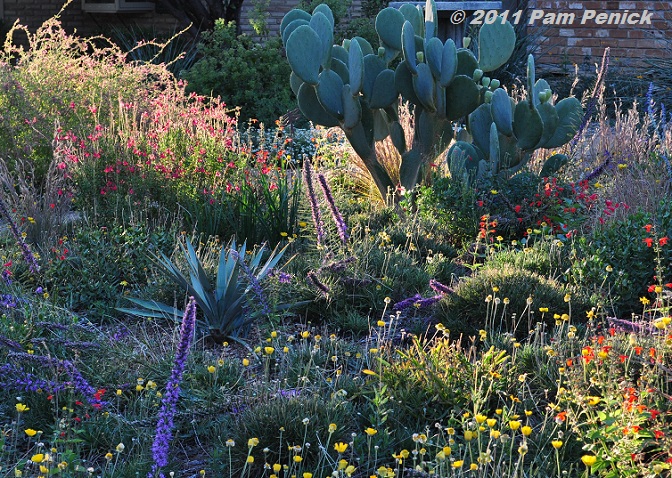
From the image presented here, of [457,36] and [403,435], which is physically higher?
[457,36]

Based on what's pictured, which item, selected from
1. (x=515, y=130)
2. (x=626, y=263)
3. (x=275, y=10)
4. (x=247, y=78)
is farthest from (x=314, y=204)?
(x=275, y=10)

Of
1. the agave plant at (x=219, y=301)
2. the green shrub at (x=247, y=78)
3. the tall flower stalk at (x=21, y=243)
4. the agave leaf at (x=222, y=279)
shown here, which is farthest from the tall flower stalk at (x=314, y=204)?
the green shrub at (x=247, y=78)

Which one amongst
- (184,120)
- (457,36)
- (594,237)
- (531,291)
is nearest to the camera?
(531,291)

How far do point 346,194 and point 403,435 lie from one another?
3671 mm

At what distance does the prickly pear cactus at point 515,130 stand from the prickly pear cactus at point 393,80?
0.18m

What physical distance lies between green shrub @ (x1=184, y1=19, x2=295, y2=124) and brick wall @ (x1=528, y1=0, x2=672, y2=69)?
410 centimetres

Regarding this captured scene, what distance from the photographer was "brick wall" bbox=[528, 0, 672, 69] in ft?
40.4

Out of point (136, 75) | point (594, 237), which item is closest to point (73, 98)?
point (136, 75)

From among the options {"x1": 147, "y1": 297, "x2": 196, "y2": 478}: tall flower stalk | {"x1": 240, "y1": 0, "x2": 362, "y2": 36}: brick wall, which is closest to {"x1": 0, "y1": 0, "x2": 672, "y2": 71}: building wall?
{"x1": 240, "y1": 0, "x2": 362, "y2": 36}: brick wall

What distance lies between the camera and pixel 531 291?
4.58m

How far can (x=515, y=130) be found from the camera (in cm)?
630

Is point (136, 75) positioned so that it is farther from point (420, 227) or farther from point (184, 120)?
point (420, 227)

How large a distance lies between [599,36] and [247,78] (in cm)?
525

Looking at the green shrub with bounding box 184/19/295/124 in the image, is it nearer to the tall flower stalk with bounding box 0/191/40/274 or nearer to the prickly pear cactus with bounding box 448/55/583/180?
the prickly pear cactus with bounding box 448/55/583/180
